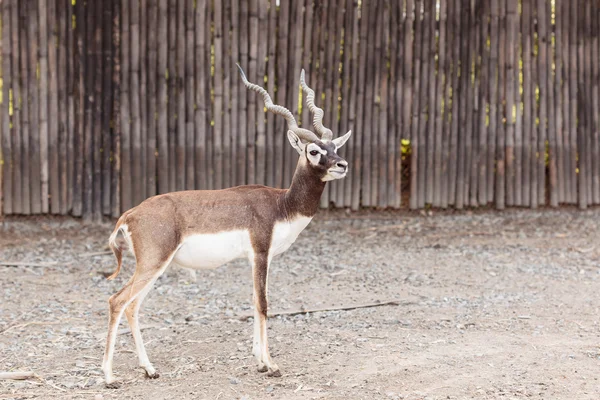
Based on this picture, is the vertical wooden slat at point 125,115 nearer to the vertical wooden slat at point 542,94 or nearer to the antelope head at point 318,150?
the antelope head at point 318,150

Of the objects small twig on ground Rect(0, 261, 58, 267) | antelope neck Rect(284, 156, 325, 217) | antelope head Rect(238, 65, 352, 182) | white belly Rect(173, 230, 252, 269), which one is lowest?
small twig on ground Rect(0, 261, 58, 267)

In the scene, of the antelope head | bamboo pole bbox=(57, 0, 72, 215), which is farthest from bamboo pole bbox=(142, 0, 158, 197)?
the antelope head

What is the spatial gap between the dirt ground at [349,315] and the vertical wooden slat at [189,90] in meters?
1.30

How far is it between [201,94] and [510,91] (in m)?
4.13

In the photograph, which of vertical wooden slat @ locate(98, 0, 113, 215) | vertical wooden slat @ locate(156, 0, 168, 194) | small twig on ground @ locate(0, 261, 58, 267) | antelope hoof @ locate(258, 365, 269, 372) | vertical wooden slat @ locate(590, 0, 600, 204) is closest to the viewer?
antelope hoof @ locate(258, 365, 269, 372)

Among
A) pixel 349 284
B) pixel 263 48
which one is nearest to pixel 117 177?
pixel 263 48

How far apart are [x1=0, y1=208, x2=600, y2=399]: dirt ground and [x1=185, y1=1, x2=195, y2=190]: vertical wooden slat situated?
1303 millimetres

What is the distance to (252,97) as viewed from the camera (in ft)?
35.3

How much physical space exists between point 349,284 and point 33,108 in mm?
4737

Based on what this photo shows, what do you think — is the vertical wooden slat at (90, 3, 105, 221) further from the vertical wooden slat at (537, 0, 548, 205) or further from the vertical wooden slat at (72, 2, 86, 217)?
the vertical wooden slat at (537, 0, 548, 205)

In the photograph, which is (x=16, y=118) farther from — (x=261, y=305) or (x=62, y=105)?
(x=261, y=305)

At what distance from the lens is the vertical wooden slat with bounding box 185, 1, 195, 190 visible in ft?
34.7

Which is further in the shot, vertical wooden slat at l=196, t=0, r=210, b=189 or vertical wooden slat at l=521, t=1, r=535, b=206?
vertical wooden slat at l=521, t=1, r=535, b=206

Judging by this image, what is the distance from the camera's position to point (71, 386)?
5645mm
